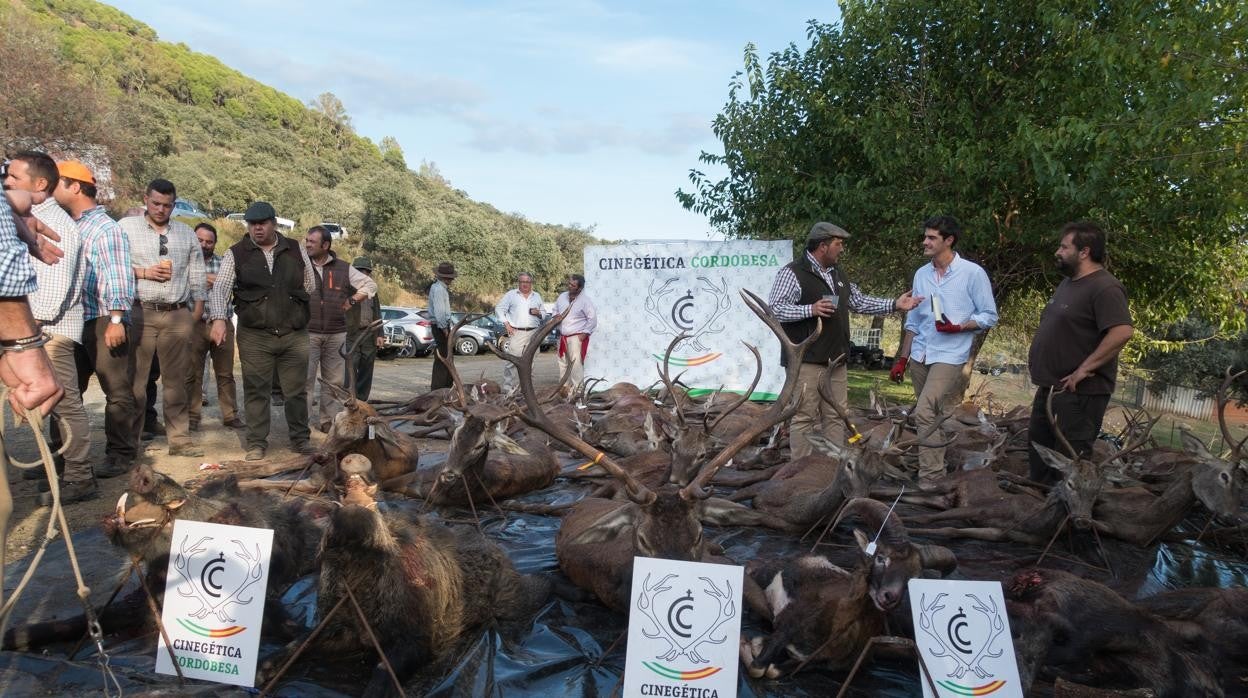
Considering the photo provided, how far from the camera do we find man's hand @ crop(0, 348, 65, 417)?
9.36ft

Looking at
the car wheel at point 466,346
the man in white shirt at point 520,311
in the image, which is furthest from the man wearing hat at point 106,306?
the car wheel at point 466,346

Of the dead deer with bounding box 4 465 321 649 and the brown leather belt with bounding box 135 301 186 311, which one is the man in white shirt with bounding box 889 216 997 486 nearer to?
the dead deer with bounding box 4 465 321 649

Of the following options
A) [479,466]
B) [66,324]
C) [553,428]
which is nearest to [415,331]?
[66,324]

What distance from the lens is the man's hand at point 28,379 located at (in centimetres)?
285

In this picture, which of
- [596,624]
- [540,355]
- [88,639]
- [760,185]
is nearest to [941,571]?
[596,624]

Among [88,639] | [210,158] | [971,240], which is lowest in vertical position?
[88,639]

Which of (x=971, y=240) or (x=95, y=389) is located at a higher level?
(x=971, y=240)

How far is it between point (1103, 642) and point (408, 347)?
65.8 ft

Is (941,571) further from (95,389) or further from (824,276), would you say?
(95,389)

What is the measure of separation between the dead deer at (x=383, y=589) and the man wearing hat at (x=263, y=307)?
163 inches

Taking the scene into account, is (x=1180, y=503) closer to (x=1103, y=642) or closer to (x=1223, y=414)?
(x=1223, y=414)

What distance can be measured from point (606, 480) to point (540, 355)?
20.8m

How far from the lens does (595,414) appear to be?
421 inches

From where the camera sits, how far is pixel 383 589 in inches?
126
